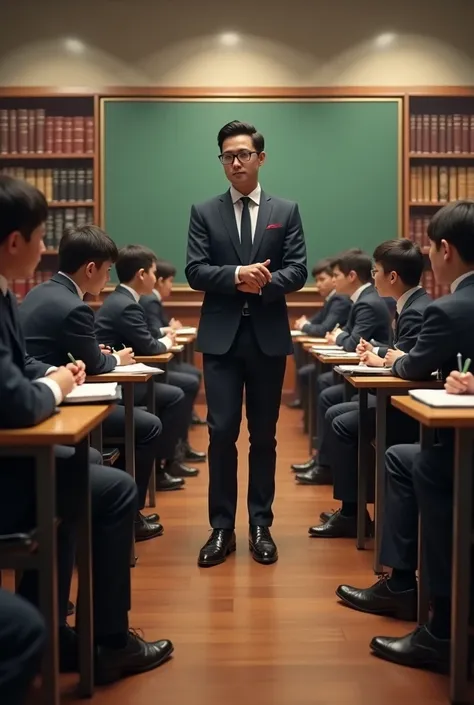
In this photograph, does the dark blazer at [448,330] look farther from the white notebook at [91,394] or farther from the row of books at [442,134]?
the row of books at [442,134]

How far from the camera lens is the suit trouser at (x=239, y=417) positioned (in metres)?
3.04

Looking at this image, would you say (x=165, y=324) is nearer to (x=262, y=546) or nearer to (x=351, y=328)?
(x=351, y=328)

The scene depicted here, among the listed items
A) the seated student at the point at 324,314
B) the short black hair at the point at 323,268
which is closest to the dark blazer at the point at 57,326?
the seated student at the point at 324,314

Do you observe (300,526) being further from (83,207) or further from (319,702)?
(83,207)

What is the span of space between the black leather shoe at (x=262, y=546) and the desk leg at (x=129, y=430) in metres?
0.44

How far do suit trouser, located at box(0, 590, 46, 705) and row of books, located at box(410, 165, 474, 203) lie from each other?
20.0 ft

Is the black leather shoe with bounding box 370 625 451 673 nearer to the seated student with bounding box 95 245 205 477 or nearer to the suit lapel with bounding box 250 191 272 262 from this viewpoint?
the suit lapel with bounding box 250 191 272 262

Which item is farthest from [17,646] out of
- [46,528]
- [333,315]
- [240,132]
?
[333,315]

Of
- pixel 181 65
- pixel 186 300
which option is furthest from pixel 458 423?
pixel 181 65

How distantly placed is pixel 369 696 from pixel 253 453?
4.16ft

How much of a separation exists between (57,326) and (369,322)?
6.46ft

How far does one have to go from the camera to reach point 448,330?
2170mm

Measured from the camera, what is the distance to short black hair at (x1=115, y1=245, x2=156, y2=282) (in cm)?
404

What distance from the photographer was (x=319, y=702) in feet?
6.34
